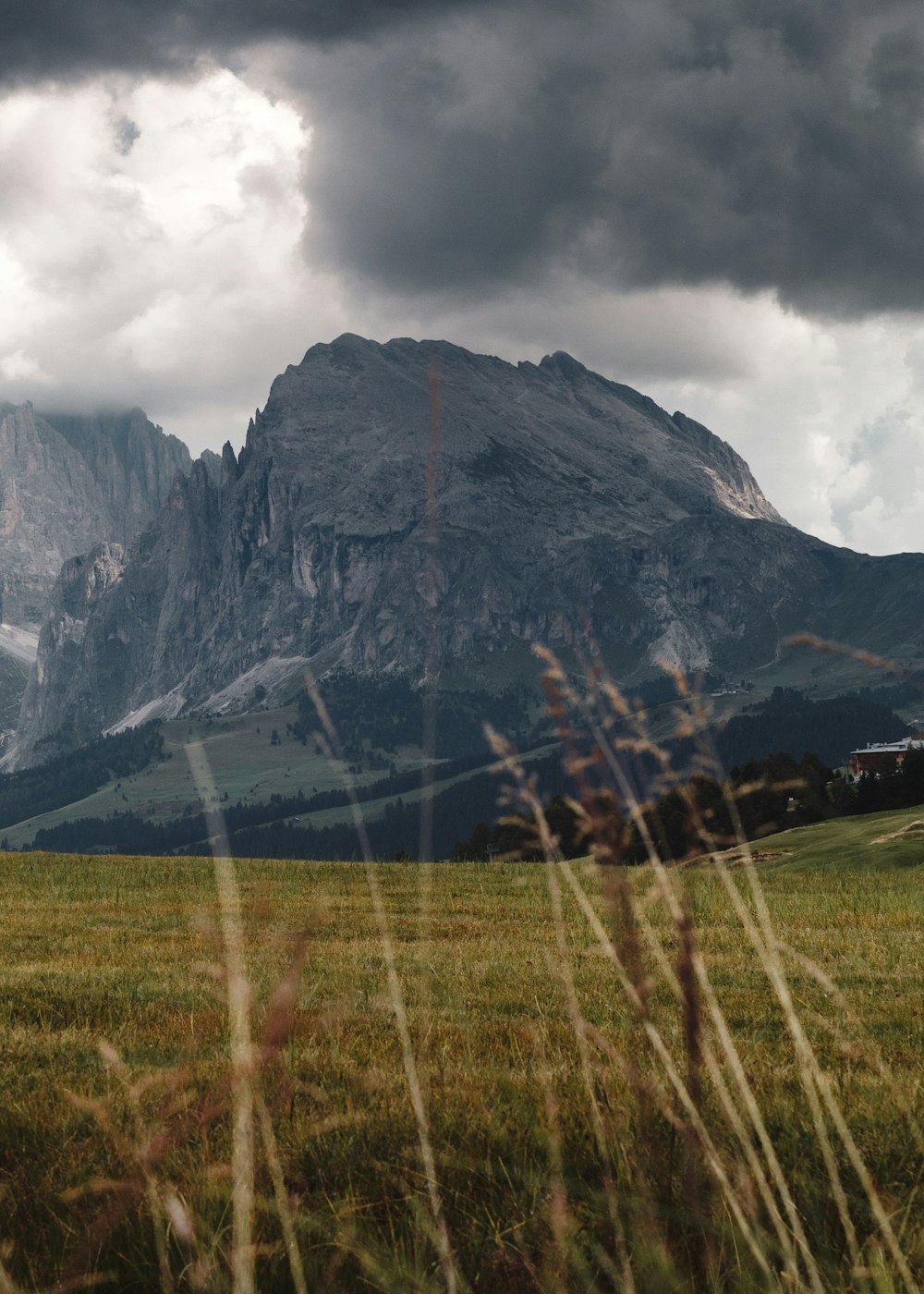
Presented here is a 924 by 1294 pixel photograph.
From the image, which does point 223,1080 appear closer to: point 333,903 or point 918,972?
point 918,972

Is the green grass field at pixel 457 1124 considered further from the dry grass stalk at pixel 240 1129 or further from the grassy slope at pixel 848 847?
the grassy slope at pixel 848 847

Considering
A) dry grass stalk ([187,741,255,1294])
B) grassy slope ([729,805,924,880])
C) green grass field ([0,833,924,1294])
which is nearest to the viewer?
dry grass stalk ([187,741,255,1294])

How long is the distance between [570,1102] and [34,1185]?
2995 millimetres

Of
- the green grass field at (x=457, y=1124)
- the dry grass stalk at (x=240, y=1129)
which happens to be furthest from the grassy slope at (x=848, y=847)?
the dry grass stalk at (x=240, y=1129)

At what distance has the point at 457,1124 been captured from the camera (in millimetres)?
6328

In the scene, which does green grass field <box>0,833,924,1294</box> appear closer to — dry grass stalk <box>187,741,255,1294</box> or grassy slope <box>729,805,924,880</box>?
dry grass stalk <box>187,741,255,1294</box>

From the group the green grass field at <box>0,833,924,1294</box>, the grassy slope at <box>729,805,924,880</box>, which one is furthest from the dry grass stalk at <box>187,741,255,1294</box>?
the grassy slope at <box>729,805,924,880</box>

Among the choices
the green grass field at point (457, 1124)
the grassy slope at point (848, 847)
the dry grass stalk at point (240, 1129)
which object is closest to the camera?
the dry grass stalk at point (240, 1129)

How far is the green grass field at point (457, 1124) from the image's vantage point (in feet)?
15.2

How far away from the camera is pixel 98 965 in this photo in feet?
45.2

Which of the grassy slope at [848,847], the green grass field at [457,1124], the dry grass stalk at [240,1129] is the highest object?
the dry grass stalk at [240,1129]

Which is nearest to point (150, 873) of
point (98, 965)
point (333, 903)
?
Result: point (333, 903)

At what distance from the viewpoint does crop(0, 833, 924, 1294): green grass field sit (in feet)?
15.2

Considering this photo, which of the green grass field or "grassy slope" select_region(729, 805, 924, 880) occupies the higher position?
the green grass field
